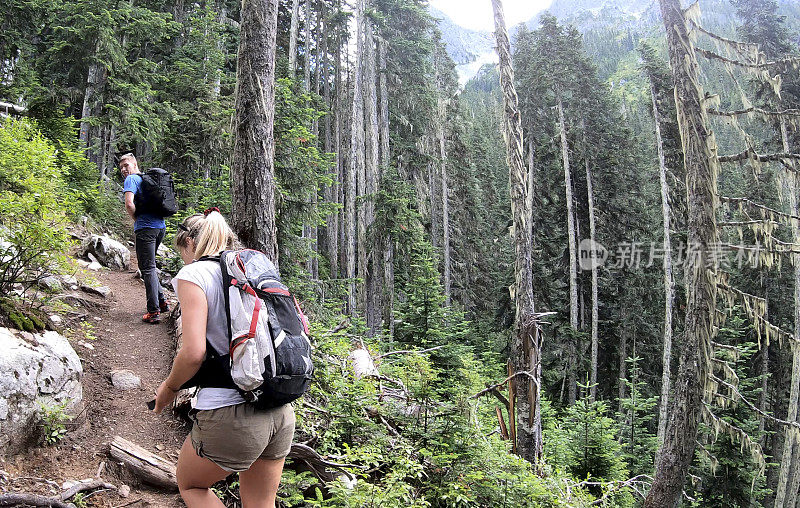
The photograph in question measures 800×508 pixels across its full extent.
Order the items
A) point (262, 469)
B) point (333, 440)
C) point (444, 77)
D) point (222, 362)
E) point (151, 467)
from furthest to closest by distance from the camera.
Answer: point (444, 77) → point (333, 440) → point (151, 467) → point (262, 469) → point (222, 362)

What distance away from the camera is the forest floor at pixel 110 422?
3.09 metres

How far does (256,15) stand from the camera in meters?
5.05

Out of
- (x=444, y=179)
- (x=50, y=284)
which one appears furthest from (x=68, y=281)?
(x=444, y=179)

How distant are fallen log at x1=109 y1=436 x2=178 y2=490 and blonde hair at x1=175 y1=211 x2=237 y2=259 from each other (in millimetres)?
2071

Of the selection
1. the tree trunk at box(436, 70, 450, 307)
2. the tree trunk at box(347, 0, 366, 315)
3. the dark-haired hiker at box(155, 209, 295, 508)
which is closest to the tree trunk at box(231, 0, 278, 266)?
the dark-haired hiker at box(155, 209, 295, 508)

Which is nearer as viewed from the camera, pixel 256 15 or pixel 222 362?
pixel 222 362

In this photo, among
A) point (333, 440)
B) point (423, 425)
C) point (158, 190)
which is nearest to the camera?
point (333, 440)

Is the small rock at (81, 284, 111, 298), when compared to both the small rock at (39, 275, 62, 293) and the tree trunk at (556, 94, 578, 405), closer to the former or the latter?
the small rock at (39, 275, 62, 293)

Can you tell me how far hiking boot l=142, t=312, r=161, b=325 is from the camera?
5789 mm

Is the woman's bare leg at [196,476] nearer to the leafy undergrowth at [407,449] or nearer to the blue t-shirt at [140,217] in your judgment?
the leafy undergrowth at [407,449]

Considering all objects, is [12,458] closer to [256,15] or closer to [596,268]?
[256,15]

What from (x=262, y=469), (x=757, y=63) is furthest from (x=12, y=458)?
(x=757, y=63)

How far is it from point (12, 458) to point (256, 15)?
15.1 ft

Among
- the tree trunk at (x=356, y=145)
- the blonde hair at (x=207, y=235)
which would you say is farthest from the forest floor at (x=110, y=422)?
the tree trunk at (x=356, y=145)
